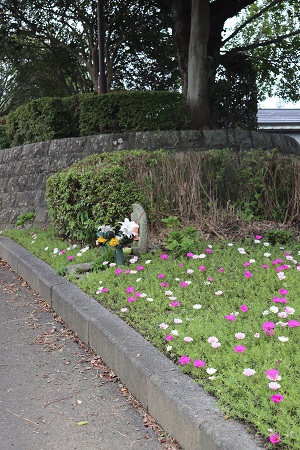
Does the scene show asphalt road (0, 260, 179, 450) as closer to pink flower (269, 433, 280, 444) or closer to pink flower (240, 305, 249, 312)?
pink flower (269, 433, 280, 444)

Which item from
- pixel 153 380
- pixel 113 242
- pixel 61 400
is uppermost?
pixel 113 242

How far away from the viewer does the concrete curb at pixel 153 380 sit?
2232mm

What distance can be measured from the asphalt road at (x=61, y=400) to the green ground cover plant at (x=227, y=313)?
0.40m

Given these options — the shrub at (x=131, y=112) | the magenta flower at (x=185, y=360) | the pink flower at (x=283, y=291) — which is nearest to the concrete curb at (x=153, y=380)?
the magenta flower at (x=185, y=360)

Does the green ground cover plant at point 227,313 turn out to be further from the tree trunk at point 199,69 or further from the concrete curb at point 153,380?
the tree trunk at point 199,69

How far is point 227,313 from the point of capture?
359cm

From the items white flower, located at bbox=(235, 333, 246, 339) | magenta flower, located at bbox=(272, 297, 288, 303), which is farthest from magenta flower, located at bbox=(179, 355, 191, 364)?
magenta flower, located at bbox=(272, 297, 288, 303)

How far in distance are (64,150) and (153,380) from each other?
812cm

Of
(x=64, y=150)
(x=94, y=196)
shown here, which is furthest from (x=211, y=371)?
(x=64, y=150)

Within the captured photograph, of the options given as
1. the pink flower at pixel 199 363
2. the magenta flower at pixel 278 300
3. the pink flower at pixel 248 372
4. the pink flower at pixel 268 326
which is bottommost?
the magenta flower at pixel 278 300

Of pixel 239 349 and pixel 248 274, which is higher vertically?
pixel 239 349

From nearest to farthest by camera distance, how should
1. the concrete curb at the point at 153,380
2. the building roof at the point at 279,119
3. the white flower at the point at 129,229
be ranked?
1. the concrete curb at the point at 153,380
2. the white flower at the point at 129,229
3. the building roof at the point at 279,119

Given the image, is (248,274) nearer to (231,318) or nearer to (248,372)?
(231,318)

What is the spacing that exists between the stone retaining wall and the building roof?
1440 centimetres
